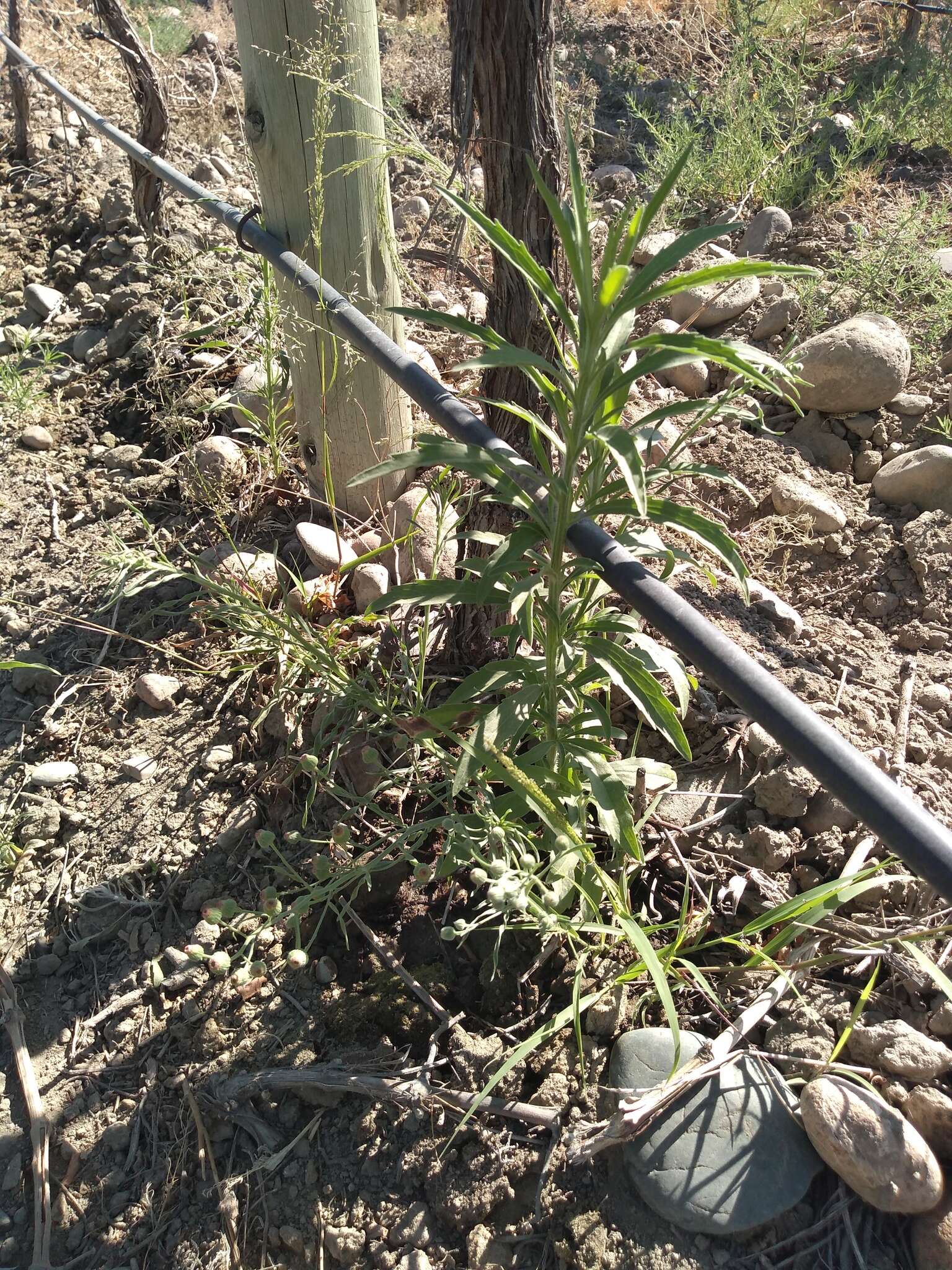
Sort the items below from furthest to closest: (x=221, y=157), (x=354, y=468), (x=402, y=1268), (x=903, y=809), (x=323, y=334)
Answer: (x=221, y=157)
(x=354, y=468)
(x=323, y=334)
(x=402, y=1268)
(x=903, y=809)

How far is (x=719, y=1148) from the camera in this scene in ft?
5.51

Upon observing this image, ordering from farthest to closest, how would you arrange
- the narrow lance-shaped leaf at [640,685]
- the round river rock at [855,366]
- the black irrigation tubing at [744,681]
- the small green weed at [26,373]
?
the small green weed at [26,373]
the round river rock at [855,366]
the narrow lance-shaped leaf at [640,685]
the black irrigation tubing at [744,681]

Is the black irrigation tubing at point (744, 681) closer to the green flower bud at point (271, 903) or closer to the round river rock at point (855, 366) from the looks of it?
the green flower bud at point (271, 903)

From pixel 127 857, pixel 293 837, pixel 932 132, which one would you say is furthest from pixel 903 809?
pixel 932 132

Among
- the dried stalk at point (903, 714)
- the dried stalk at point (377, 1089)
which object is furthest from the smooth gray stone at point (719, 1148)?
the dried stalk at point (903, 714)

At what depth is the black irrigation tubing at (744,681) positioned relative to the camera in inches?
43.8

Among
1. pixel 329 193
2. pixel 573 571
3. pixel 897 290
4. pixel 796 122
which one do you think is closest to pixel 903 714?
pixel 573 571

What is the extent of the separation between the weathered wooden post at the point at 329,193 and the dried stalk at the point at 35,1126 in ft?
4.82

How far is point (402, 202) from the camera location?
4.38 metres

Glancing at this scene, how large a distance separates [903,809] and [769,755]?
111 cm

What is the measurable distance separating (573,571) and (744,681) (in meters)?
0.41

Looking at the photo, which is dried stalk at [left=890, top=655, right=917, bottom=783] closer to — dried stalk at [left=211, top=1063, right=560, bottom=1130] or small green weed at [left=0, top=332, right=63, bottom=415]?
dried stalk at [left=211, top=1063, right=560, bottom=1130]

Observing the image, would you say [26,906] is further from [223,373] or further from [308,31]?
[308,31]

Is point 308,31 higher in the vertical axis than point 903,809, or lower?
higher
